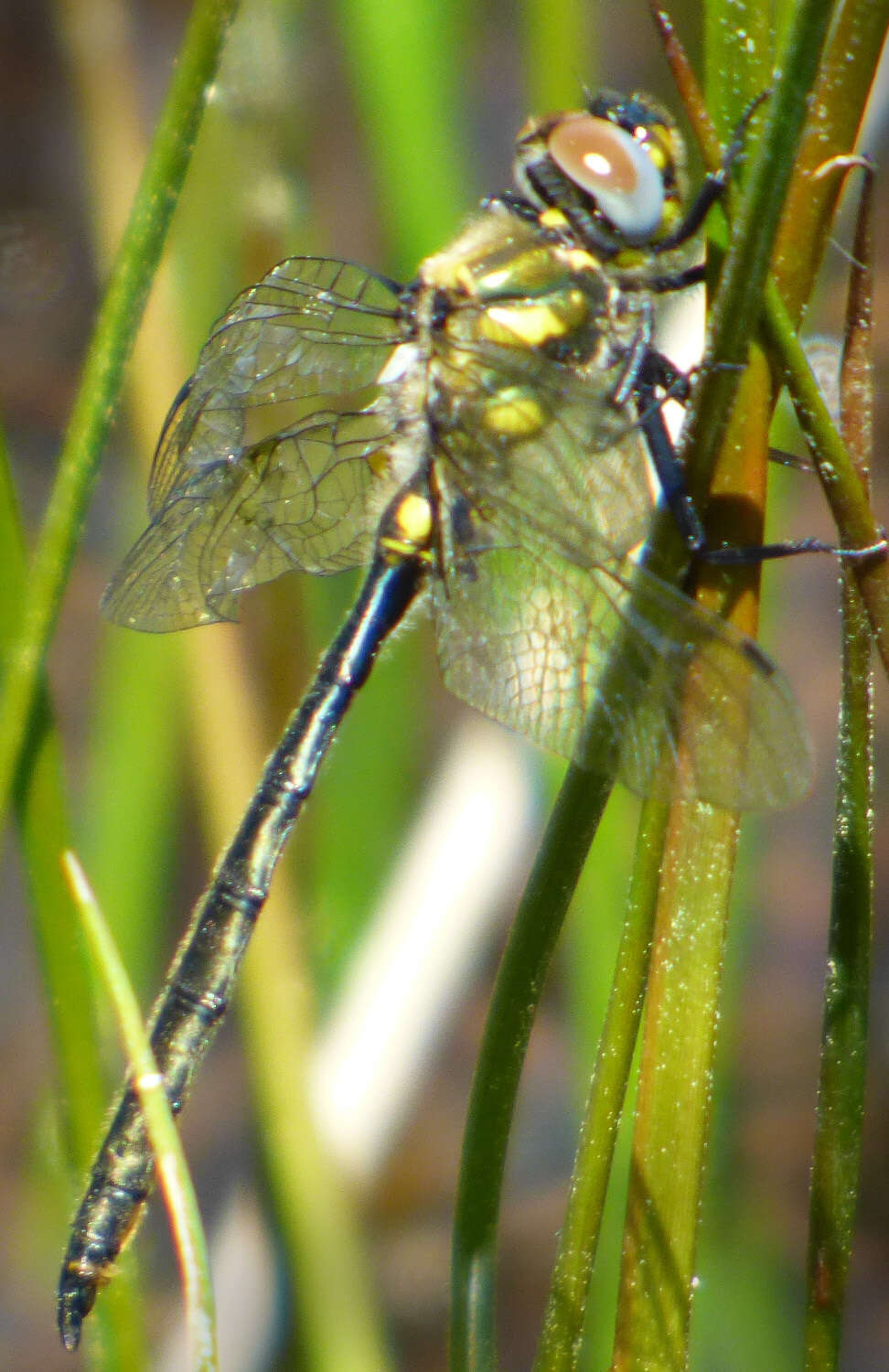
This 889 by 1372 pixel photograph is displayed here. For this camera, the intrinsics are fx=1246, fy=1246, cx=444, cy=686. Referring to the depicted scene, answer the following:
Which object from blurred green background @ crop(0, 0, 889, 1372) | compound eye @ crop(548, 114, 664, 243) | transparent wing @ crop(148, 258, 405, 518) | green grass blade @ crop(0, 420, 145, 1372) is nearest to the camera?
green grass blade @ crop(0, 420, 145, 1372)

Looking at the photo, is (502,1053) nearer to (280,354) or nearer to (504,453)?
(504,453)

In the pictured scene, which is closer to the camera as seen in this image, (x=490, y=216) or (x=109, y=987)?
(x=109, y=987)

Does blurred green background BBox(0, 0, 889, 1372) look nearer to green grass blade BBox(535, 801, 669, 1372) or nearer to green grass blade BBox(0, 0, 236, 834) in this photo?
green grass blade BBox(0, 0, 236, 834)

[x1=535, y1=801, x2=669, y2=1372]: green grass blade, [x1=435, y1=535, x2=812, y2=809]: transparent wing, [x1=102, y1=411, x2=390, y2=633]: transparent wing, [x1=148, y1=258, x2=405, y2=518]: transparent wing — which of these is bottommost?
[x1=535, y1=801, x2=669, y2=1372]: green grass blade

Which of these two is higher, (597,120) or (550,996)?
(597,120)

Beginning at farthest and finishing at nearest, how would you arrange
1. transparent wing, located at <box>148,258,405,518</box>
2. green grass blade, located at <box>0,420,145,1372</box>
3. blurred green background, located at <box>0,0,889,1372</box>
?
blurred green background, located at <box>0,0,889,1372</box> → transparent wing, located at <box>148,258,405,518</box> → green grass blade, located at <box>0,420,145,1372</box>

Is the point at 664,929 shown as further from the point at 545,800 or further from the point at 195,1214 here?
the point at 545,800

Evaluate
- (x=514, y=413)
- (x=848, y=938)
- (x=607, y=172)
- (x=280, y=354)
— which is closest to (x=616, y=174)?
(x=607, y=172)

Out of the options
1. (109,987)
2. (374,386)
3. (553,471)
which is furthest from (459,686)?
(109,987)

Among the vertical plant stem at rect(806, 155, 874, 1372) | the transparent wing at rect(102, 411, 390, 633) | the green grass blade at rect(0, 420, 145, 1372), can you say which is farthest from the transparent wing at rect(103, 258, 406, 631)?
the vertical plant stem at rect(806, 155, 874, 1372)
